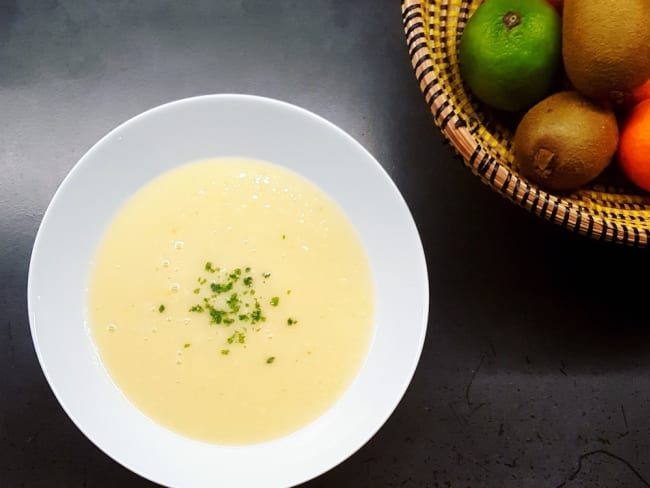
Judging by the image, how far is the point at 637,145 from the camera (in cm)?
107

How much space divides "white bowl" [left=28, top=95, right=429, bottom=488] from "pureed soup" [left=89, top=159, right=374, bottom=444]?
2 centimetres

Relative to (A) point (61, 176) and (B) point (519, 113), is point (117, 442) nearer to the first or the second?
(A) point (61, 176)

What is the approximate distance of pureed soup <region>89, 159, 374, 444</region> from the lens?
1.18 metres

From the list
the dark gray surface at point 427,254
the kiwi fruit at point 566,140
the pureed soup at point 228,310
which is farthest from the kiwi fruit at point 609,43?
the pureed soup at point 228,310

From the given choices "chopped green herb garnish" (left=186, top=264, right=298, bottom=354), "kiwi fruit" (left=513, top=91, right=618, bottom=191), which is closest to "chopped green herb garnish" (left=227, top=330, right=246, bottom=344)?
"chopped green herb garnish" (left=186, top=264, right=298, bottom=354)

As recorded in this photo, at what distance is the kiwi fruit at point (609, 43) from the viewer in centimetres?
100

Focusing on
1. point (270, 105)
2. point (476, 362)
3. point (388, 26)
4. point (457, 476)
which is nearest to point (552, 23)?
point (388, 26)

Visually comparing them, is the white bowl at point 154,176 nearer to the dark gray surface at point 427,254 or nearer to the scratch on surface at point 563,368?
the dark gray surface at point 427,254

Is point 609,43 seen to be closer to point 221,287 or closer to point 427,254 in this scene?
point 427,254

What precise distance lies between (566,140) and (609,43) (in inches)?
5.3

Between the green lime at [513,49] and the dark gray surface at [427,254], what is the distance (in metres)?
0.20

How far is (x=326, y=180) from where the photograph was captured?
3.95 feet

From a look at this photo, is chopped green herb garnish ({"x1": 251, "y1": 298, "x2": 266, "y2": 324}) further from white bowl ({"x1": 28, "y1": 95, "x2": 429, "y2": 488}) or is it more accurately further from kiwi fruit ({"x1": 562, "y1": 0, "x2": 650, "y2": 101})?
kiwi fruit ({"x1": 562, "y1": 0, "x2": 650, "y2": 101})

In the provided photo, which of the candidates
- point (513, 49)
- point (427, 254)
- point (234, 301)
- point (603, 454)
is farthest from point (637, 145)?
point (234, 301)
